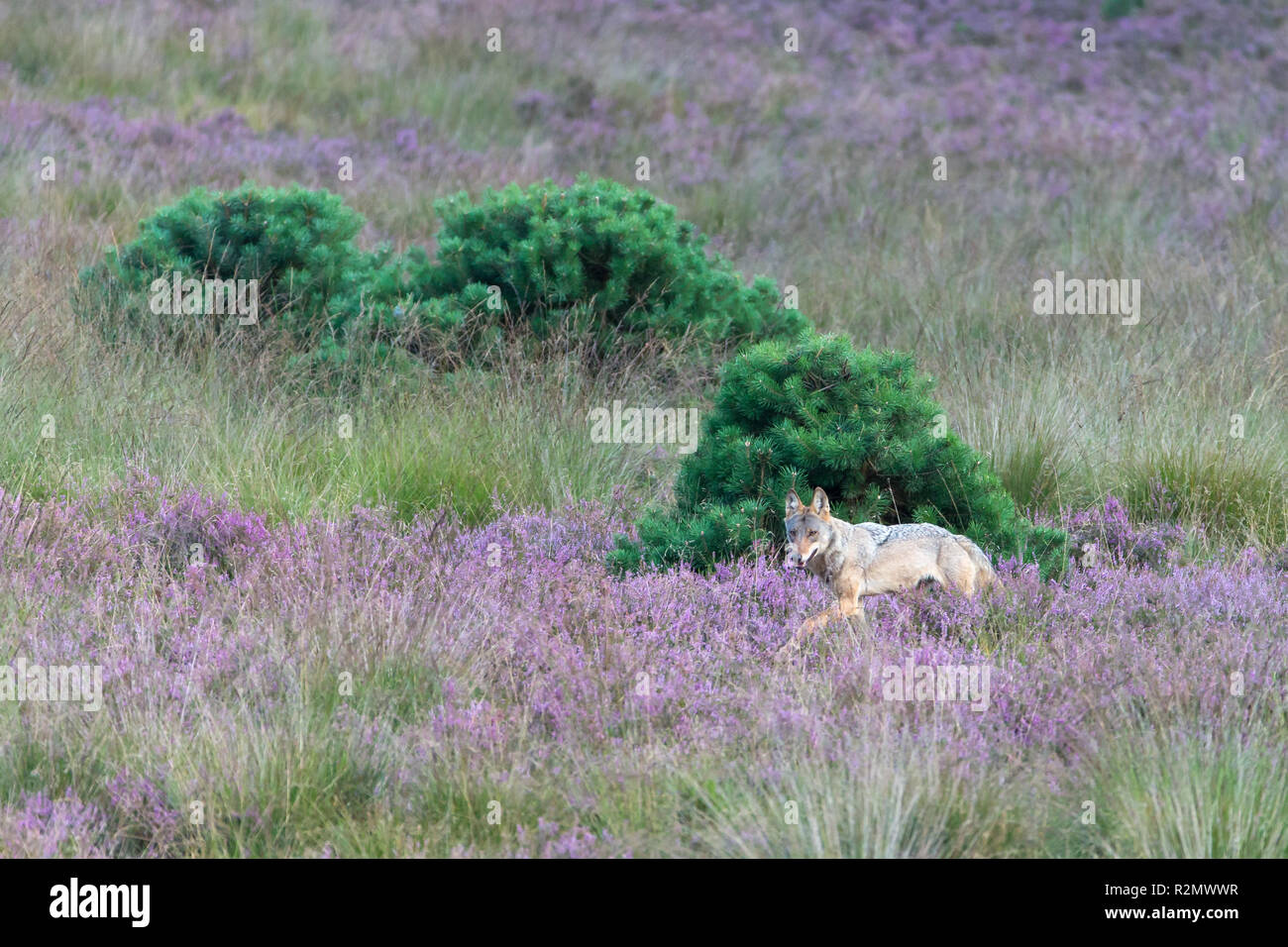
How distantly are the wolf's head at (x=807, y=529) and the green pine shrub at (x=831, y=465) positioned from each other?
379mm

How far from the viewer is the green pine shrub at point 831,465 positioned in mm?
4980

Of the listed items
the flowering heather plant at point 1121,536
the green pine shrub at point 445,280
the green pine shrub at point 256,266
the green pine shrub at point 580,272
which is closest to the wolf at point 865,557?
the flowering heather plant at point 1121,536

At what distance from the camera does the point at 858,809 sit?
3188mm

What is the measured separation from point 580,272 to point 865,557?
346 centimetres

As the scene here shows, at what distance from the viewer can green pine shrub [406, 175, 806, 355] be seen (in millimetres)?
7551

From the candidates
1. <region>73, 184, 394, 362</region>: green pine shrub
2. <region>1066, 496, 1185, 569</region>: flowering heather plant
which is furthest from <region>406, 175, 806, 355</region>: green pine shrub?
<region>1066, 496, 1185, 569</region>: flowering heather plant

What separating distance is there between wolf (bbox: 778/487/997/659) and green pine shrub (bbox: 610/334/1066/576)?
0.37 metres

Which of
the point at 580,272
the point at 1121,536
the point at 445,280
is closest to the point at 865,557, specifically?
the point at 1121,536

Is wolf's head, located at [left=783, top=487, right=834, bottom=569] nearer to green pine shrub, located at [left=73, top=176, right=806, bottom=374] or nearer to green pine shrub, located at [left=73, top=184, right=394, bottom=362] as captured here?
green pine shrub, located at [left=73, top=176, right=806, bottom=374]

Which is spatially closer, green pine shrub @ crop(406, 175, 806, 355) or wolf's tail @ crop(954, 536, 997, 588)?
wolf's tail @ crop(954, 536, 997, 588)

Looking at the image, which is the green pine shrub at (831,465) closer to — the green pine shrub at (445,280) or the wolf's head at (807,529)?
the wolf's head at (807,529)

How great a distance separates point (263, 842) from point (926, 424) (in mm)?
2851

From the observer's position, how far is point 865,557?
4570 mm
